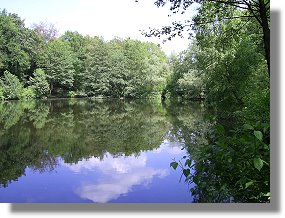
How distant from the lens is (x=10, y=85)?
31438 mm

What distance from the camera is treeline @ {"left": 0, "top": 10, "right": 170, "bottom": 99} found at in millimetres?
33781

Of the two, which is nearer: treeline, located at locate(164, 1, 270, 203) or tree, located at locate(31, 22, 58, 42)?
treeline, located at locate(164, 1, 270, 203)

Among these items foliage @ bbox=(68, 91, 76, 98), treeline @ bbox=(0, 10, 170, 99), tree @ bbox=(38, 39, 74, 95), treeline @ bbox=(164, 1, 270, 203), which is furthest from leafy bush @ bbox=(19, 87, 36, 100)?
treeline @ bbox=(164, 1, 270, 203)

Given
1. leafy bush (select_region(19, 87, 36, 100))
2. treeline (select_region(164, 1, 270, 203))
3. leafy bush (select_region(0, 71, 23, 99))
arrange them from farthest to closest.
A: leafy bush (select_region(19, 87, 36, 100))
leafy bush (select_region(0, 71, 23, 99))
treeline (select_region(164, 1, 270, 203))

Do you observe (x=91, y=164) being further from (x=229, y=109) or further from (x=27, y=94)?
(x=27, y=94)

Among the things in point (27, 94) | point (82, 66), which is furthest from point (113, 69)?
point (27, 94)

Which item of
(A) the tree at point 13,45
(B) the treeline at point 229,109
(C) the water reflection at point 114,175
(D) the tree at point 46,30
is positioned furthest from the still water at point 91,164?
(D) the tree at point 46,30

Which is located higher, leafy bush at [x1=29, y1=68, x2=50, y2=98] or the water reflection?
leafy bush at [x1=29, y1=68, x2=50, y2=98]

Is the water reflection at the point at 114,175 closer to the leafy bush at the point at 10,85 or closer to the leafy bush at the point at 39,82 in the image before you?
the leafy bush at the point at 10,85

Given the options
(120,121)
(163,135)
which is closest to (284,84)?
(163,135)

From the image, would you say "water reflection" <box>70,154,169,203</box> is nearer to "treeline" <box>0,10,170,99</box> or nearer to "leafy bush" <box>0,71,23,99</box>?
"leafy bush" <box>0,71,23,99</box>

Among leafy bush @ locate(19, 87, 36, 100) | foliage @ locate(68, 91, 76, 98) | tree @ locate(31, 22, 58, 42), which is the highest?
tree @ locate(31, 22, 58, 42)

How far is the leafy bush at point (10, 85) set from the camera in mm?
30703

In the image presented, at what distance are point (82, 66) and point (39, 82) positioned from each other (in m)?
5.12
